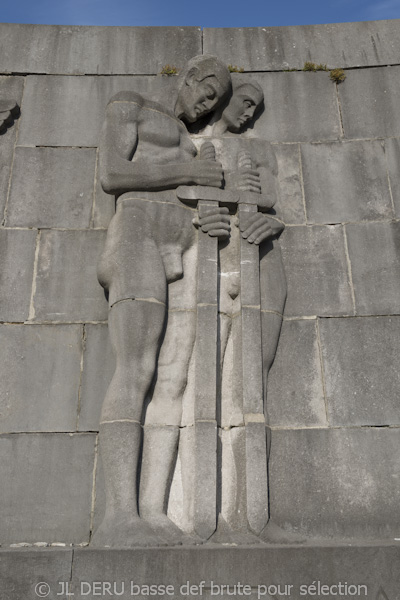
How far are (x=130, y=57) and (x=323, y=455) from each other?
530 cm

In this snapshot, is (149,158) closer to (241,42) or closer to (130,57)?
(130,57)

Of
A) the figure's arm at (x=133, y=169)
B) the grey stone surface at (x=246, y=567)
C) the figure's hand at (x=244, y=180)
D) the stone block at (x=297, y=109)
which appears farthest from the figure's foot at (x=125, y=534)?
the stone block at (x=297, y=109)

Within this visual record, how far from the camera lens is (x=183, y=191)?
6.46 metres

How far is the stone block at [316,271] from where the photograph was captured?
658cm

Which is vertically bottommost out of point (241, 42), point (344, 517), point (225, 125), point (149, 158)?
point (344, 517)

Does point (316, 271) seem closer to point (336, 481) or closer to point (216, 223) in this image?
point (216, 223)

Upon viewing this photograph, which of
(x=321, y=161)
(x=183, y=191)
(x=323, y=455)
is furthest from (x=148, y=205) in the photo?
(x=323, y=455)

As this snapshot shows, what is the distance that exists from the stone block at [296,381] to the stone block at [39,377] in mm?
1869

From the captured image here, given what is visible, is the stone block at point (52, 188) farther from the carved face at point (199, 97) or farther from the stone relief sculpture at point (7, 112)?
the carved face at point (199, 97)

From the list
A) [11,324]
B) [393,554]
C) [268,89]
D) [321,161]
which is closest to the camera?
[393,554]

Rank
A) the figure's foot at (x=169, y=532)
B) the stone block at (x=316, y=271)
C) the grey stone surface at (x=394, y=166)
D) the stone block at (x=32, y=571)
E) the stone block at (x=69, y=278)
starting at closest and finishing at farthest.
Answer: the stone block at (x=32, y=571) < the figure's foot at (x=169, y=532) < the stone block at (x=69, y=278) < the stone block at (x=316, y=271) < the grey stone surface at (x=394, y=166)

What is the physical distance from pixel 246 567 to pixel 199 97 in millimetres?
4919

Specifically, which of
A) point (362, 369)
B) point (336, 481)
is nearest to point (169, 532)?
point (336, 481)

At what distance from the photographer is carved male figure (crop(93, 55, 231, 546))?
5250 mm
